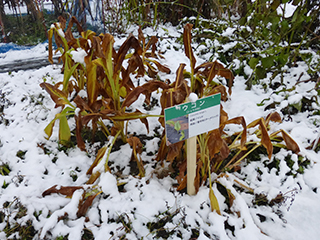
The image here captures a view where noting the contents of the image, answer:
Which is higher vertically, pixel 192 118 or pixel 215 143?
pixel 192 118

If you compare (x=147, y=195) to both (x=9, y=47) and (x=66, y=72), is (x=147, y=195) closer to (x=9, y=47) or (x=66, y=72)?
(x=66, y=72)

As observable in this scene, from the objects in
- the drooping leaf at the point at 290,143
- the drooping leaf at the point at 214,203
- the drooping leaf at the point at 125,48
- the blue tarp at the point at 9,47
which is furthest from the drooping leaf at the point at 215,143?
the blue tarp at the point at 9,47

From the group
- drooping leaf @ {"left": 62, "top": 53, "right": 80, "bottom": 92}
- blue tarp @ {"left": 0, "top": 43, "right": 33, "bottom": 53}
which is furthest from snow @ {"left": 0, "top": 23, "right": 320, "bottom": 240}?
blue tarp @ {"left": 0, "top": 43, "right": 33, "bottom": 53}

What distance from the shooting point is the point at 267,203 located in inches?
45.7

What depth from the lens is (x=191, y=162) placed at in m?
1.05

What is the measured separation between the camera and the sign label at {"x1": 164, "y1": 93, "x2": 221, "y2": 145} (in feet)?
2.92

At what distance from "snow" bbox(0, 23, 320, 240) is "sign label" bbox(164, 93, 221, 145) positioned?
2.2 inches

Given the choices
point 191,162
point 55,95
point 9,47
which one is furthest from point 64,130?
point 9,47

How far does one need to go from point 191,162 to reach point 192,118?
226 mm

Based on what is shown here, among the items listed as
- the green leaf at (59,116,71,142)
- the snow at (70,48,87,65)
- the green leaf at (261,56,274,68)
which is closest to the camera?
the snow at (70,48,87,65)

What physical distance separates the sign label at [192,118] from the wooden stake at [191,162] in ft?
0.21

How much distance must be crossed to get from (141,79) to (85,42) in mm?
672

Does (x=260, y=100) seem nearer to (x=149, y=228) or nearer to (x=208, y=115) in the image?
(x=208, y=115)

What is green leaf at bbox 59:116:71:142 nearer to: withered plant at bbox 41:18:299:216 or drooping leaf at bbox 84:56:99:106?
withered plant at bbox 41:18:299:216
